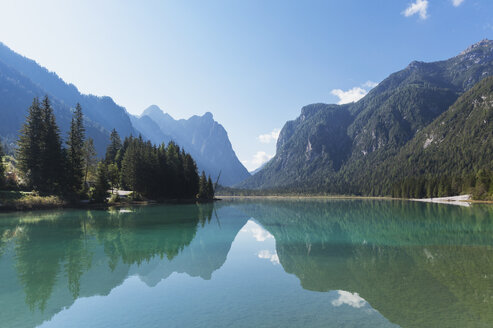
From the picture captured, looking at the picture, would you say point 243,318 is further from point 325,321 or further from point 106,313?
point 106,313

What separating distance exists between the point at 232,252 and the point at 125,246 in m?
Answer: 9.11

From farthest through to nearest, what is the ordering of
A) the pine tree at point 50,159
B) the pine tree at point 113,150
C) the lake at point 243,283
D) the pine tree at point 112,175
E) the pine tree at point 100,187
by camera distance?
1. the pine tree at point 113,150
2. the pine tree at point 112,175
3. the pine tree at point 100,187
4. the pine tree at point 50,159
5. the lake at point 243,283

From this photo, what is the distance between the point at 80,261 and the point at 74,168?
59.9 meters

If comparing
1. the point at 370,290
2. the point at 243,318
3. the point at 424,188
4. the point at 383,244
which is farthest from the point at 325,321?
the point at 424,188

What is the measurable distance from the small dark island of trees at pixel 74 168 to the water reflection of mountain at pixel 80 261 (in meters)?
35.5

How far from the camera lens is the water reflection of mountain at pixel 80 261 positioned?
1160 centimetres

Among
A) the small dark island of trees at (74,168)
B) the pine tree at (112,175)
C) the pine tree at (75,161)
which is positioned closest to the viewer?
the small dark island of trees at (74,168)

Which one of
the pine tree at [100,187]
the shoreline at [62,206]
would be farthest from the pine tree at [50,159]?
the pine tree at [100,187]

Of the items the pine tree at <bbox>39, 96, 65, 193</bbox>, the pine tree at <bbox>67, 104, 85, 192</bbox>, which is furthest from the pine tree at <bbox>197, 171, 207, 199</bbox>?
the pine tree at <bbox>39, 96, 65, 193</bbox>

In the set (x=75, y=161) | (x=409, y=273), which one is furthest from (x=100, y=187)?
(x=409, y=273)

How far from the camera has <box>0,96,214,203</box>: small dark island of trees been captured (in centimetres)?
6066

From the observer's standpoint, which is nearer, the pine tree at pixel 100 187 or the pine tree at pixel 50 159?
the pine tree at pixel 50 159

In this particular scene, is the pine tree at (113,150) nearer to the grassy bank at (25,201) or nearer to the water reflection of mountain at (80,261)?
the grassy bank at (25,201)

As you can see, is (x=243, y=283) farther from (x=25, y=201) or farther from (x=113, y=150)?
(x=113, y=150)
